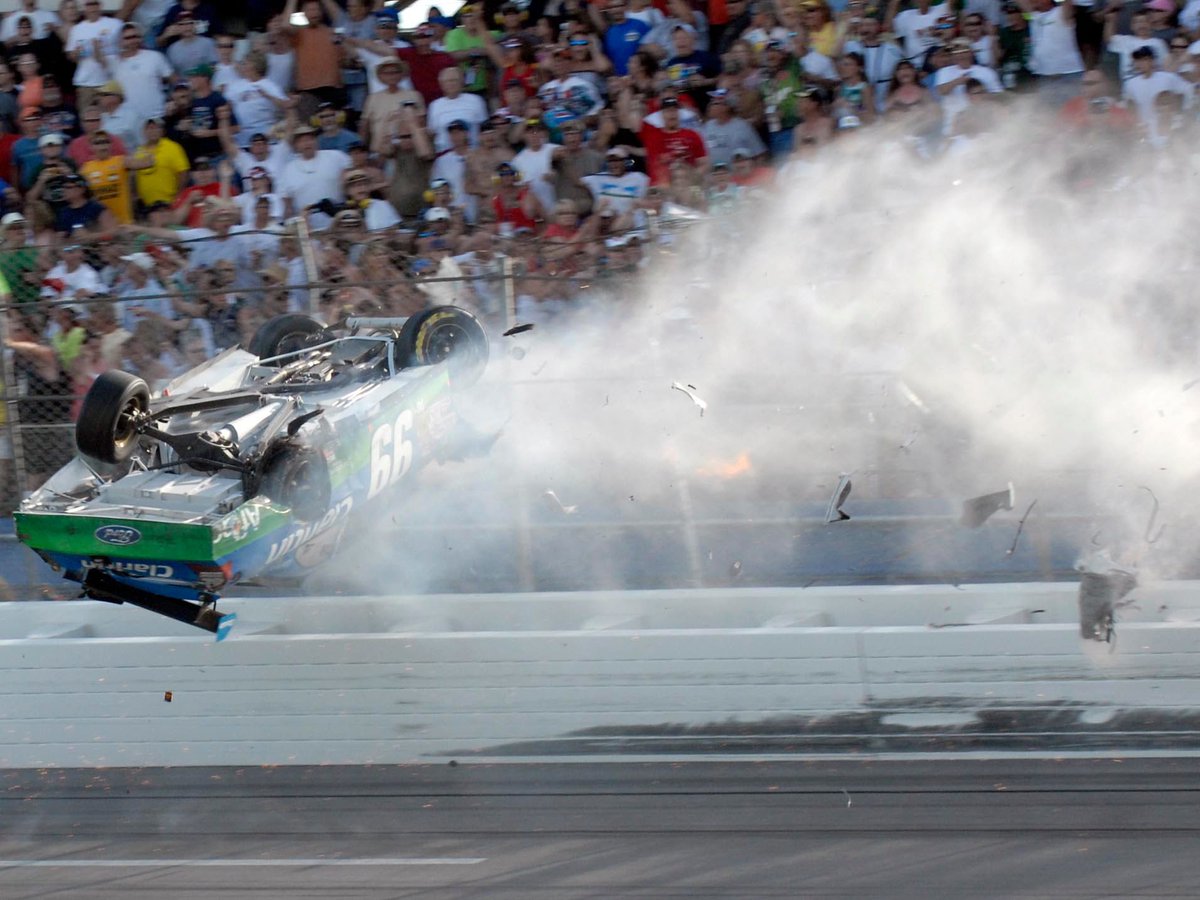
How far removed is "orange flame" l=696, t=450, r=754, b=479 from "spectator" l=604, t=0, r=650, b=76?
3314mm

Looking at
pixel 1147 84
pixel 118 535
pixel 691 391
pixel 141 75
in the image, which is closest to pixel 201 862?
pixel 118 535

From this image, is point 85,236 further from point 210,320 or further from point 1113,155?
point 1113,155

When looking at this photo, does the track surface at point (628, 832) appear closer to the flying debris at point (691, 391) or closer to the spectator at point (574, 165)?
the flying debris at point (691, 391)

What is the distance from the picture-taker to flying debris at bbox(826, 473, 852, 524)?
8.41 metres

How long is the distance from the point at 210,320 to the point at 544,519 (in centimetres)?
226

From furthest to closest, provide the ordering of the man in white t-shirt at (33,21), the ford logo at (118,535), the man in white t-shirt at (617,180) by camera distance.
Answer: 1. the man in white t-shirt at (33,21)
2. the man in white t-shirt at (617,180)
3. the ford logo at (118,535)

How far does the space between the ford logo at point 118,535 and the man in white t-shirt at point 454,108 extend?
5.01 m

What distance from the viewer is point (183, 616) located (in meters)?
7.05

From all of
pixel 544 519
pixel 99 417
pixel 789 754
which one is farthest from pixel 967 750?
pixel 99 417

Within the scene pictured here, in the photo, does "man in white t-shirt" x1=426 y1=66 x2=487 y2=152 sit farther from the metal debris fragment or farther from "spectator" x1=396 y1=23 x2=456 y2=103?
the metal debris fragment

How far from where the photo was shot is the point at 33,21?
12812 mm

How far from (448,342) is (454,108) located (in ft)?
11.4

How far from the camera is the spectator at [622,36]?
1123cm

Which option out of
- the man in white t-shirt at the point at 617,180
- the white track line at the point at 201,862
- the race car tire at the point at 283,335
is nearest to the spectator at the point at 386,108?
the man in white t-shirt at the point at 617,180
